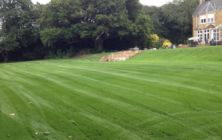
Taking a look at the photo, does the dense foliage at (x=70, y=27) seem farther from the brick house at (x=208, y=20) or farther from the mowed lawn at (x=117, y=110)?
the mowed lawn at (x=117, y=110)

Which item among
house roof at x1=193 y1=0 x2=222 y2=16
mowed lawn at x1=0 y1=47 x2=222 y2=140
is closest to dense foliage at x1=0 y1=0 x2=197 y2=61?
house roof at x1=193 y1=0 x2=222 y2=16

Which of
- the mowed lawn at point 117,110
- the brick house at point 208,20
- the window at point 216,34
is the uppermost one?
the brick house at point 208,20

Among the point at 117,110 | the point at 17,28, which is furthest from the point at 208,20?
the point at 117,110

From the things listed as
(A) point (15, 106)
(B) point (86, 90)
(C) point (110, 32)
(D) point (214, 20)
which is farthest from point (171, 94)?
(D) point (214, 20)

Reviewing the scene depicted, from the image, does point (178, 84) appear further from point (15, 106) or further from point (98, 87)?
point (15, 106)

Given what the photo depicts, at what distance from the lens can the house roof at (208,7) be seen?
217ft

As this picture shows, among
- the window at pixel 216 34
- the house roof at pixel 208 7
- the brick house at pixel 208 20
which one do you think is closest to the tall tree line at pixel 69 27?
the window at pixel 216 34

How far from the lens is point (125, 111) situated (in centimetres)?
1027

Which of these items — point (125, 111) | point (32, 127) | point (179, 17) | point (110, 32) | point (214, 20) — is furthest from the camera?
point (179, 17)

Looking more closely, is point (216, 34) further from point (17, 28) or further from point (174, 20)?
point (17, 28)

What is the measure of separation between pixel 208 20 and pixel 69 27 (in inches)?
940

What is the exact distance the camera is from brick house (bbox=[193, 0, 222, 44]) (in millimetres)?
65250

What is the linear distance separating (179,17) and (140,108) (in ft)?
217

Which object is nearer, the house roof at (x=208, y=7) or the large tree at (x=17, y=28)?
the large tree at (x=17, y=28)
